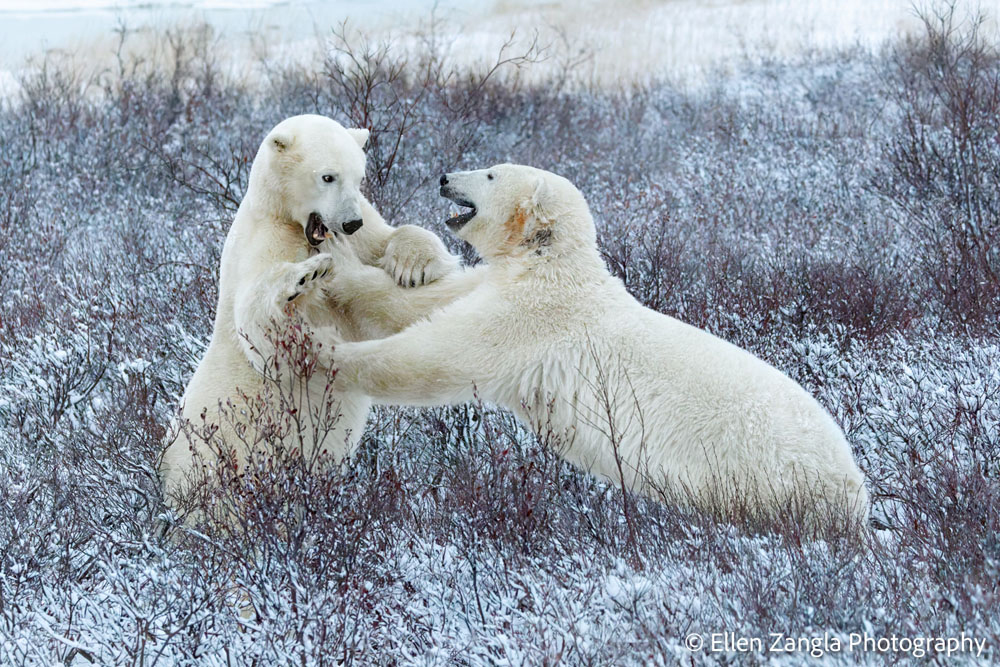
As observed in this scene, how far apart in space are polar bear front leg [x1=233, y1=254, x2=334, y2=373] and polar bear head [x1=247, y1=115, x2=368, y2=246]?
0.15 metres

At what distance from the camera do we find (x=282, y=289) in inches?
107

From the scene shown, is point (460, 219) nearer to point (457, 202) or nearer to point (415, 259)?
point (457, 202)

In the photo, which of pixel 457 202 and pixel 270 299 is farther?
pixel 457 202

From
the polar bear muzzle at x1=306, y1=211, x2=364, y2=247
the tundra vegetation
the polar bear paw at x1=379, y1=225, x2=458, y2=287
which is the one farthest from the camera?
the polar bear paw at x1=379, y1=225, x2=458, y2=287

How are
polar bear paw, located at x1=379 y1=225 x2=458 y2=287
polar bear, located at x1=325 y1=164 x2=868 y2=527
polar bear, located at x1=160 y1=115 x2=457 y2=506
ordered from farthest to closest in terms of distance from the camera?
1. polar bear paw, located at x1=379 y1=225 x2=458 y2=287
2. polar bear, located at x1=160 y1=115 x2=457 y2=506
3. polar bear, located at x1=325 y1=164 x2=868 y2=527

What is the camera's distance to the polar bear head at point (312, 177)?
9.30 feet

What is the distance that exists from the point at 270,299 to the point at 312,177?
1.24 ft

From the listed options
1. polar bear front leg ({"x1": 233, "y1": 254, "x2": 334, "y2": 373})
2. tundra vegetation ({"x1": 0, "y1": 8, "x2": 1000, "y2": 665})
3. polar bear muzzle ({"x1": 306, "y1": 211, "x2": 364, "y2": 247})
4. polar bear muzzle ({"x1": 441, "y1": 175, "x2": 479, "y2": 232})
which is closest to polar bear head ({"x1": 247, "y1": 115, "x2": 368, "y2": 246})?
polar bear muzzle ({"x1": 306, "y1": 211, "x2": 364, "y2": 247})

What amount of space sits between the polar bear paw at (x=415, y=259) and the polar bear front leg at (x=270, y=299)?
310mm

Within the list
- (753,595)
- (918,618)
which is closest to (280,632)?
(753,595)

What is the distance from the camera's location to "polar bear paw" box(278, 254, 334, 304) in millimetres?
2689

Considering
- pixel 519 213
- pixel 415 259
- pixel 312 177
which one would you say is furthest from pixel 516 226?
pixel 312 177

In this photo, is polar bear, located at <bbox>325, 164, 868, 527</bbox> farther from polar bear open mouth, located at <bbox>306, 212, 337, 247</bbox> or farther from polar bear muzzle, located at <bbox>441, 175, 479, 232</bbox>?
polar bear open mouth, located at <bbox>306, 212, 337, 247</bbox>

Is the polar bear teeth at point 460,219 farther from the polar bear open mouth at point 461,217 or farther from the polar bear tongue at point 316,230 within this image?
the polar bear tongue at point 316,230
